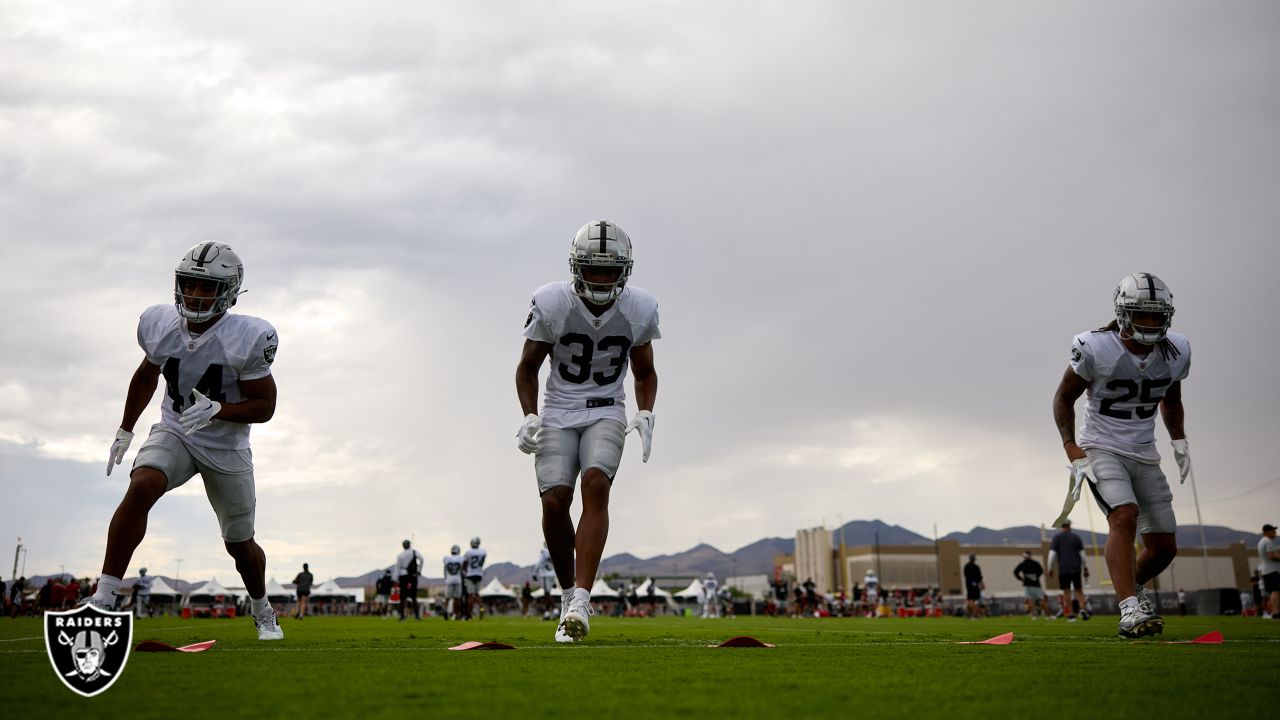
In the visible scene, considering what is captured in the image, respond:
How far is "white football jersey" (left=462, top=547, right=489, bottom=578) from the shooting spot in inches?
910

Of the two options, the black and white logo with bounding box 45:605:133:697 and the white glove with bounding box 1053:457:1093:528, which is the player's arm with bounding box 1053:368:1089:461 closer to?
the white glove with bounding box 1053:457:1093:528

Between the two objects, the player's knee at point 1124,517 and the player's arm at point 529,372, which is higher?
the player's arm at point 529,372

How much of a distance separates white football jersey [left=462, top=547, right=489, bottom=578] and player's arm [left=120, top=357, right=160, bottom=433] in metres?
16.6

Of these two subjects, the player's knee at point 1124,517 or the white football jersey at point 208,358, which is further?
the player's knee at point 1124,517

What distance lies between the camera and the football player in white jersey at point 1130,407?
7.77m

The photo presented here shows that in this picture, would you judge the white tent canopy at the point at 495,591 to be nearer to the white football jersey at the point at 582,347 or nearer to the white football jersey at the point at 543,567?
the white football jersey at the point at 543,567

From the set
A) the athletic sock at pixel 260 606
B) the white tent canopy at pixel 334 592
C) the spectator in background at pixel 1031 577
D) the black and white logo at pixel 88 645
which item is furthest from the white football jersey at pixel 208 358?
the white tent canopy at pixel 334 592

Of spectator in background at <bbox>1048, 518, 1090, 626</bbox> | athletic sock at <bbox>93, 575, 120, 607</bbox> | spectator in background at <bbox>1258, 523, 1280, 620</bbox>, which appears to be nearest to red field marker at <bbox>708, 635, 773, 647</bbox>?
athletic sock at <bbox>93, 575, 120, 607</bbox>

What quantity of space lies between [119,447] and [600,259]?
3646 millimetres

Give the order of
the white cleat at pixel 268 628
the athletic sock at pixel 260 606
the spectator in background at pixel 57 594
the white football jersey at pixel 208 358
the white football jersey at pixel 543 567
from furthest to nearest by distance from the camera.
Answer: the white football jersey at pixel 543 567 < the spectator in background at pixel 57 594 < the athletic sock at pixel 260 606 < the white cleat at pixel 268 628 < the white football jersey at pixel 208 358

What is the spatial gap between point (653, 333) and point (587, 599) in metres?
2.01

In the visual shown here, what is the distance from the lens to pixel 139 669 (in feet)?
13.0

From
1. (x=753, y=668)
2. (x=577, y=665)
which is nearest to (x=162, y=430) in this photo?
(x=577, y=665)

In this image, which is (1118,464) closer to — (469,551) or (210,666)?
(210,666)
